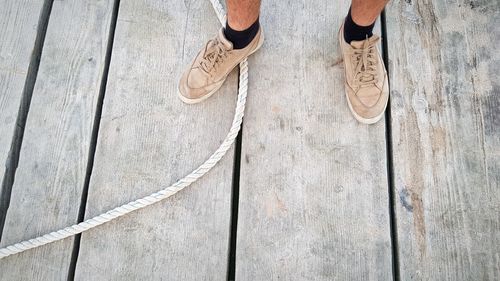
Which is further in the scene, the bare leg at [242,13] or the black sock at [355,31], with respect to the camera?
the black sock at [355,31]

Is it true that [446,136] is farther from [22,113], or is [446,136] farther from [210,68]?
[22,113]

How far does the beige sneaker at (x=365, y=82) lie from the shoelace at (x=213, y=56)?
308mm

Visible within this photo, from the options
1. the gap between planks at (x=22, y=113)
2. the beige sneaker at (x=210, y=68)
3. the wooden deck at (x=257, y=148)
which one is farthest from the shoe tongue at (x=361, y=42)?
the gap between planks at (x=22, y=113)

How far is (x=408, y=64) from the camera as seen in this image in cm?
120

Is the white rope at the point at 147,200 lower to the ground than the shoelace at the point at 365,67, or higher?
lower

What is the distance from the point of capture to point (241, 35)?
109cm

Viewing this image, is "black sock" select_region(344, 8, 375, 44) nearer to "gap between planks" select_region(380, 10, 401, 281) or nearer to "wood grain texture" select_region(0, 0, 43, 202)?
"gap between planks" select_region(380, 10, 401, 281)

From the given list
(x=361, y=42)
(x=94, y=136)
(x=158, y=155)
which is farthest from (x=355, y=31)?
(x=94, y=136)

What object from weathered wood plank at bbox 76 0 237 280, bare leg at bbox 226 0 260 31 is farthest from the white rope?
bare leg at bbox 226 0 260 31

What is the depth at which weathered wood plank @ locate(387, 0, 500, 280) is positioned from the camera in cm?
101

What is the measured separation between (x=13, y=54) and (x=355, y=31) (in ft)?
2.89

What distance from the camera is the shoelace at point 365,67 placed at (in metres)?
1.12

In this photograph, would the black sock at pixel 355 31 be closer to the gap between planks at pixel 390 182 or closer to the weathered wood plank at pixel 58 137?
the gap between planks at pixel 390 182

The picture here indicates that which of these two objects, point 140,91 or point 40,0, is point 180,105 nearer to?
point 140,91
